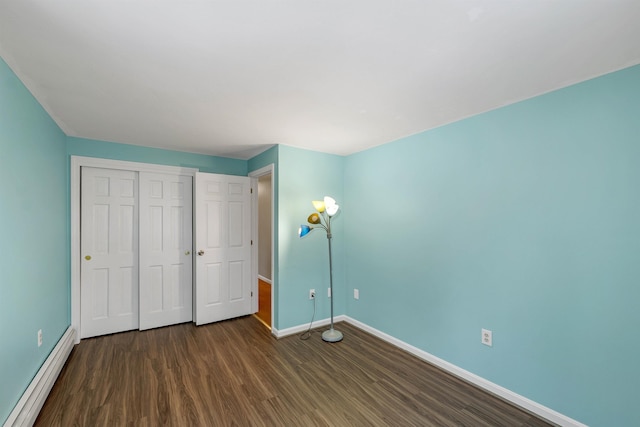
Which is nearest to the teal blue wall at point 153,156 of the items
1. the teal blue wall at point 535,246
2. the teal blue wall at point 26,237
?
the teal blue wall at point 26,237

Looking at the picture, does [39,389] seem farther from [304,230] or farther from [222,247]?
[304,230]

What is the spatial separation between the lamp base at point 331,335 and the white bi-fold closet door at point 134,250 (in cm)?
190

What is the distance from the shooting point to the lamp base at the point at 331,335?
318 centimetres

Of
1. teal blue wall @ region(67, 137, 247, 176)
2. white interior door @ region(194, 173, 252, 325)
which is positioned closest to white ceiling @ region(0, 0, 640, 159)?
teal blue wall @ region(67, 137, 247, 176)

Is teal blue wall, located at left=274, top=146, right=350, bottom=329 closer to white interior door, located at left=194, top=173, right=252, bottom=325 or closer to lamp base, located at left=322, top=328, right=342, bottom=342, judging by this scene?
lamp base, located at left=322, top=328, right=342, bottom=342

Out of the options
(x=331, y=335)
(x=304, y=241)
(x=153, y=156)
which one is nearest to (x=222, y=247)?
(x=304, y=241)

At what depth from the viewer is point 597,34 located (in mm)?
1407

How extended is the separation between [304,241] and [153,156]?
223cm

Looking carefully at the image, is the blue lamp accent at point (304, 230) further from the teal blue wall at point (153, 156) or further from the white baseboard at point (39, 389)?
the white baseboard at point (39, 389)

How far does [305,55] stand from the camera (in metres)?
1.57

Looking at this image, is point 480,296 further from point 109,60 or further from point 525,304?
point 109,60

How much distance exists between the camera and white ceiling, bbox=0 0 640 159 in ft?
4.08

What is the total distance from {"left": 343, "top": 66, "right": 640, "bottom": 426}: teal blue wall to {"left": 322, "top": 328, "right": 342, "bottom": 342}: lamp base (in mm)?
710

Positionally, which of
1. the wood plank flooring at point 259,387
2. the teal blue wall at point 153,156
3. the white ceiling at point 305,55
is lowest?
the wood plank flooring at point 259,387
